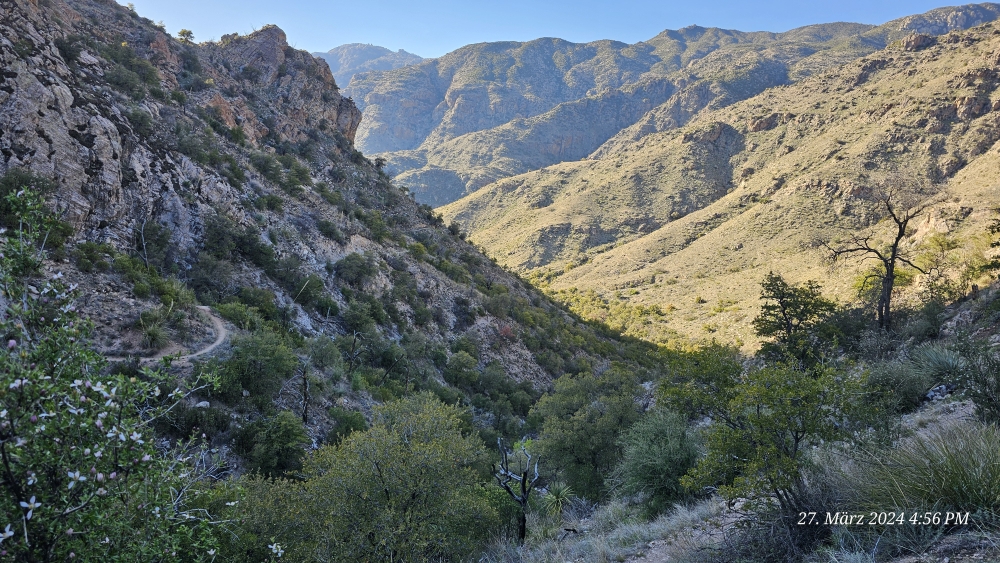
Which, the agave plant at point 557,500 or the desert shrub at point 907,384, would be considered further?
the agave plant at point 557,500

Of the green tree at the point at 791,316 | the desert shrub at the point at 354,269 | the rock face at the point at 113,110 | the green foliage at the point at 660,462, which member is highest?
the rock face at the point at 113,110

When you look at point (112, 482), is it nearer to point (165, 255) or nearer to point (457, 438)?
point (457, 438)

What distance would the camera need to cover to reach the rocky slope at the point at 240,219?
15.0 m

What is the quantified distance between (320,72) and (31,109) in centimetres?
2891

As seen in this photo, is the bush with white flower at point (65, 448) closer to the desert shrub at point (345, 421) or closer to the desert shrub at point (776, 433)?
the desert shrub at point (776, 433)

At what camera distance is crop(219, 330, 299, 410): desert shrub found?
42.4 feet

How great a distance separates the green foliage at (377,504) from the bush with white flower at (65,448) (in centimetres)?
314

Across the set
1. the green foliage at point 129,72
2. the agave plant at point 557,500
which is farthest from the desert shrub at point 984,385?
the green foliage at point 129,72

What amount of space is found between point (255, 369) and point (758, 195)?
61.9 metres

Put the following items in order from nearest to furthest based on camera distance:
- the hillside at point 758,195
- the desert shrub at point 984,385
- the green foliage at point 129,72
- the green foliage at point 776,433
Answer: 1. the green foliage at point 776,433
2. the desert shrub at point 984,385
3. the green foliage at point 129,72
4. the hillside at point 758,195

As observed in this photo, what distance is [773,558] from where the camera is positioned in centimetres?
557

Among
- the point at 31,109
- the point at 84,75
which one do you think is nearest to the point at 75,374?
the point at 31,109

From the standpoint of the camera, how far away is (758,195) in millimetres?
59062

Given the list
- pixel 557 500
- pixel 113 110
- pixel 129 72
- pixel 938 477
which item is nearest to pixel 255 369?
pixel 557 500
